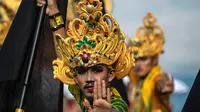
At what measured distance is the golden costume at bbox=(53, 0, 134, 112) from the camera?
6910mm

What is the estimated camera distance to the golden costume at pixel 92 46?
22.7ft

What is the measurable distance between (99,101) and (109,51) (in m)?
0.67

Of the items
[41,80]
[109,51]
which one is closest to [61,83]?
[41,80]

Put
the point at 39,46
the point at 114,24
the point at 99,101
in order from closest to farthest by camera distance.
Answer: the point at 99,101, the point at 114,24, the point at 39,46

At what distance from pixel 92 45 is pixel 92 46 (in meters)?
0.01

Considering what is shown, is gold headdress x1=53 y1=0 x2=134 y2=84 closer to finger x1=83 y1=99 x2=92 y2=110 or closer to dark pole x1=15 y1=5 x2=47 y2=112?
dark pole x1=15 y1=5 x2=47 y2=112

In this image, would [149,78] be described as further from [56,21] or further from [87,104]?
[87,104]

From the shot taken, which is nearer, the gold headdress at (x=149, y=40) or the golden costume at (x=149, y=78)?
the golden costume at (x=149, y=78)

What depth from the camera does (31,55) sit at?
278 inches

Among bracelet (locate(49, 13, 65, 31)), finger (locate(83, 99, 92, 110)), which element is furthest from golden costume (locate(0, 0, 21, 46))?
finger (locate(83, 99, 92, 110))

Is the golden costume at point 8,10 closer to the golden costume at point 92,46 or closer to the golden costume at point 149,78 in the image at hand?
the golden costume at point 149,78

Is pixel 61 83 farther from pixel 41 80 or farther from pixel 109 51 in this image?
pixel 109 51

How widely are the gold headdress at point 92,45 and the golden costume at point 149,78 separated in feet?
16.3

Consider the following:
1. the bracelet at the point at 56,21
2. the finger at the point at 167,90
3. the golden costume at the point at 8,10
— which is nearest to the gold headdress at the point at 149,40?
the finger at the point at 167,90
